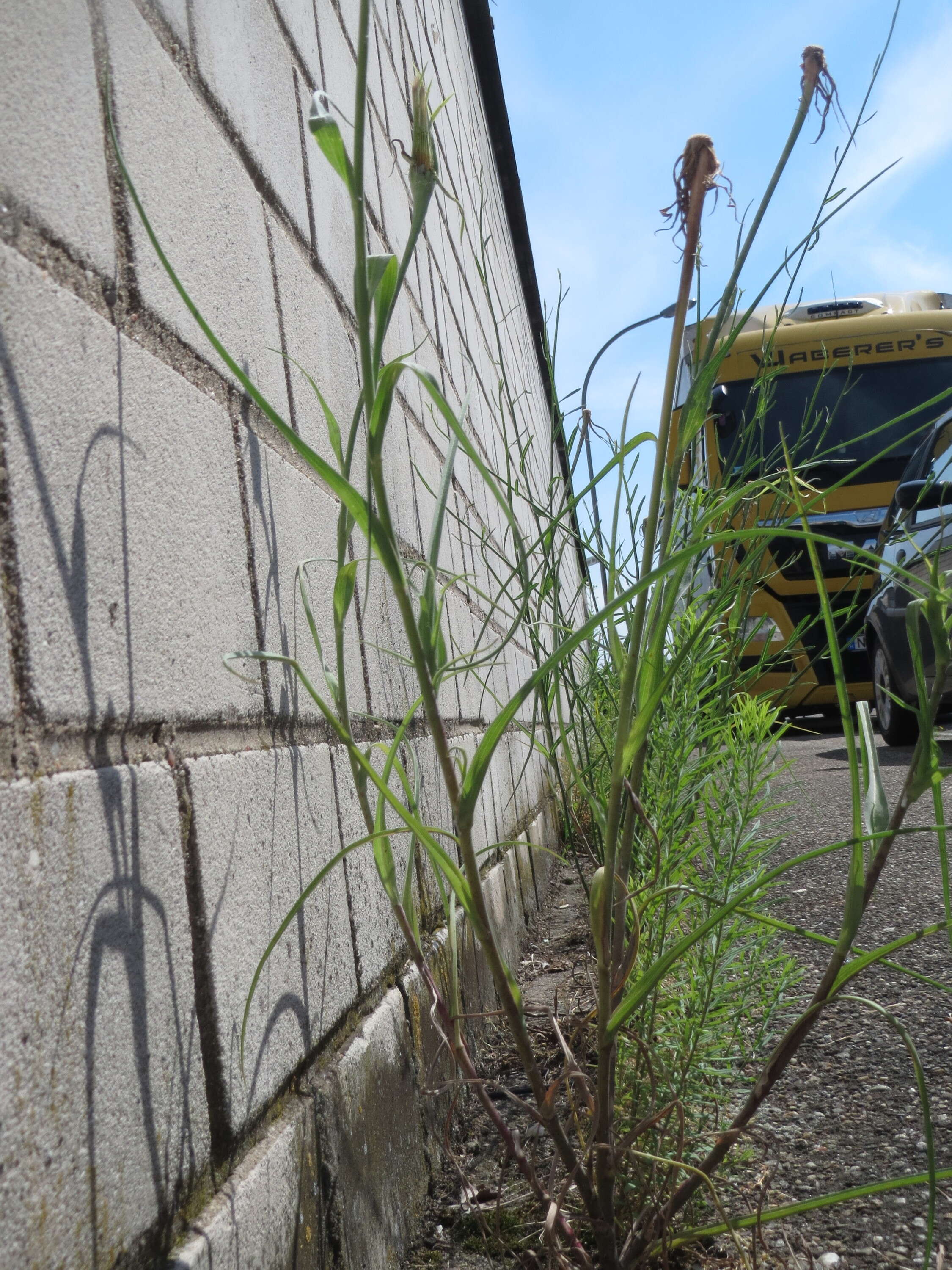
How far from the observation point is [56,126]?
0.58 metres

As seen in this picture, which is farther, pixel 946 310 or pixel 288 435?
pixel 946 310

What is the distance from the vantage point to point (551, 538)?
2.91ft

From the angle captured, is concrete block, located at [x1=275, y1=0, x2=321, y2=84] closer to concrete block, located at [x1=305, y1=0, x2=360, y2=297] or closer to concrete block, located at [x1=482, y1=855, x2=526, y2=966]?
concrete block, located at [x1=305, y1=0, x2=360, y2=297]

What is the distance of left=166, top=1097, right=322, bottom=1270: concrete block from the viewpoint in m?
0.64

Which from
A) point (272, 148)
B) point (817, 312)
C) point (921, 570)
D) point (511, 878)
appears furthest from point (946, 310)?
point (272, 148)

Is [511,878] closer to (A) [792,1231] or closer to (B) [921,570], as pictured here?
(A) [792,1231]

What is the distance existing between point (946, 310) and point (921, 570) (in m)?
4.35

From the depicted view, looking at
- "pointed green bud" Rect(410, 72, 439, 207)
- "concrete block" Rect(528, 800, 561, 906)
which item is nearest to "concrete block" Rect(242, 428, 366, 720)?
"pointed green bud" Rect(410, 72, 439, 207)

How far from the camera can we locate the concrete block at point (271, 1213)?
0.64 m

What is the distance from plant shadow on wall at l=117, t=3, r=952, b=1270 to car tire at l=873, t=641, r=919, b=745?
170 inches

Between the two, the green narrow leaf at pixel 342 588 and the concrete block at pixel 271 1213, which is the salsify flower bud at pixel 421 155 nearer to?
the green narrow leaf at pixel 342 588

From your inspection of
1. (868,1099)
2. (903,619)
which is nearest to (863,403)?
(903,619)

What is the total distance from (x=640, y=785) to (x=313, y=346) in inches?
24.1

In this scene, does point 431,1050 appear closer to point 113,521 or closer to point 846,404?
point 113,521
